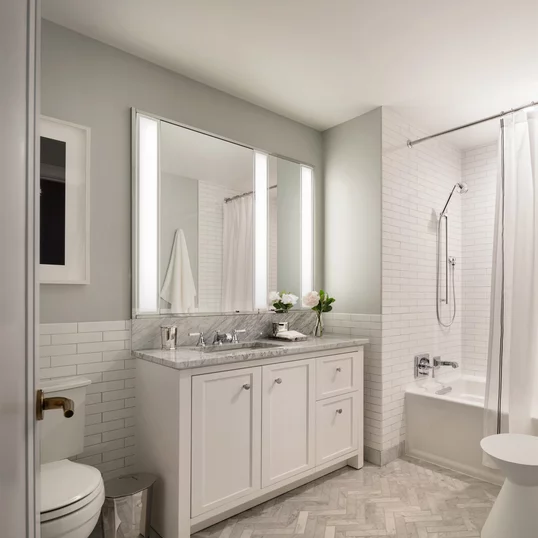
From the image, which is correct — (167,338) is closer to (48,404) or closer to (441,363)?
(48,404)

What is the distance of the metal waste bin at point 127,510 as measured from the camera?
193cm

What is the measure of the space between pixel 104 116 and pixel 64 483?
73.3 inches

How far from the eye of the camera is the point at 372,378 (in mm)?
3086

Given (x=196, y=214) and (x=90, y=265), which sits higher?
(x=196, y=214)

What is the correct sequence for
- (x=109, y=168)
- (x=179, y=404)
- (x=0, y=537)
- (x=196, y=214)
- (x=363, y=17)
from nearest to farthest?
1. (x=0, y=537)
2. (x=179, y=404)
3. (x=363, y=17)
4. (x=109, y=168)
5. (x=196, y=214)

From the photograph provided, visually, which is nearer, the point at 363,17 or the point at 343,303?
the point at 363,17

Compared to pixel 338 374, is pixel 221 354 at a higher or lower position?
higher

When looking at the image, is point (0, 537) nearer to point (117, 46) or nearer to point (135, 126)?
point (135, 126)

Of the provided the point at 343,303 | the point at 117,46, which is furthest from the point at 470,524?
the point at 117,46

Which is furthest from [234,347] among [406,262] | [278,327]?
[406,262]

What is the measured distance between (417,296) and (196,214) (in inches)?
76.2

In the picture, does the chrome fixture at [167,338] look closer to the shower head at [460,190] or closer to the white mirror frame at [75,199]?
the white mirror frame at [75,199]

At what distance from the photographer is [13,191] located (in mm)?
747

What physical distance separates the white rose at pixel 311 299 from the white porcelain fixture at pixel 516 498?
146 cm
